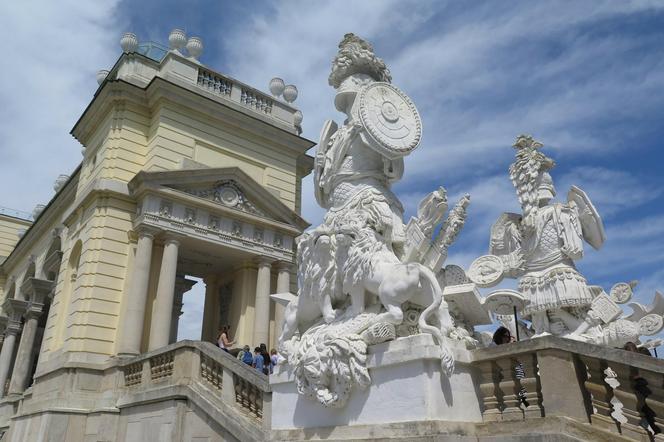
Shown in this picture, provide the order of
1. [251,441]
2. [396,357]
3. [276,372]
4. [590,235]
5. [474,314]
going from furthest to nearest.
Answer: [590,235], [251,441], [276,372], [474,314], [396,357]

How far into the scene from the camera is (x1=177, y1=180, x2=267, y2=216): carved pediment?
56.2 feet

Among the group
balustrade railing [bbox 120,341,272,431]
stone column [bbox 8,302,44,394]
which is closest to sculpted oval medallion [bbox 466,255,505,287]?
balustrade railing [bbox 120,341,272,431]

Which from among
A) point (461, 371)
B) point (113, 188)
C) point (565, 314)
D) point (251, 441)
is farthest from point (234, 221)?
point (461, 371)

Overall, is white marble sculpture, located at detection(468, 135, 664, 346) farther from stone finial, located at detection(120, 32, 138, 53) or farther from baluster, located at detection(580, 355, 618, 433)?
stone finial, located at detection(120, 32, 138, 53)

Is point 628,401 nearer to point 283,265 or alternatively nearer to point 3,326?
point 283,265

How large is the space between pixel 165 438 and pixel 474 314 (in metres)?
6.27

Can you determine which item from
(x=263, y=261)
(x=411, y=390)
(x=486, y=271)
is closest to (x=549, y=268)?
(x=486, y=271)

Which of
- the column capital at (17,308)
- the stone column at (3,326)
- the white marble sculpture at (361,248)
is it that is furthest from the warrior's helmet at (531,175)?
the stone column at (3,326)

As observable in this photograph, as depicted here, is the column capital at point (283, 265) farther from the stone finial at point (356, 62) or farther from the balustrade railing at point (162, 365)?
the stone finial at point (356, 62)

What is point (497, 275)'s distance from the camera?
704cm

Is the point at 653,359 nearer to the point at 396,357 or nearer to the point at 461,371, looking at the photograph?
Result: the point at 461,371

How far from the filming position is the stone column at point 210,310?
63.1 ft

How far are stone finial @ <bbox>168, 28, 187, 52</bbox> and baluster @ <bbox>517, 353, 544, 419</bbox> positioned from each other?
17962mm

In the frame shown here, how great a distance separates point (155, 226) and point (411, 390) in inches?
504
